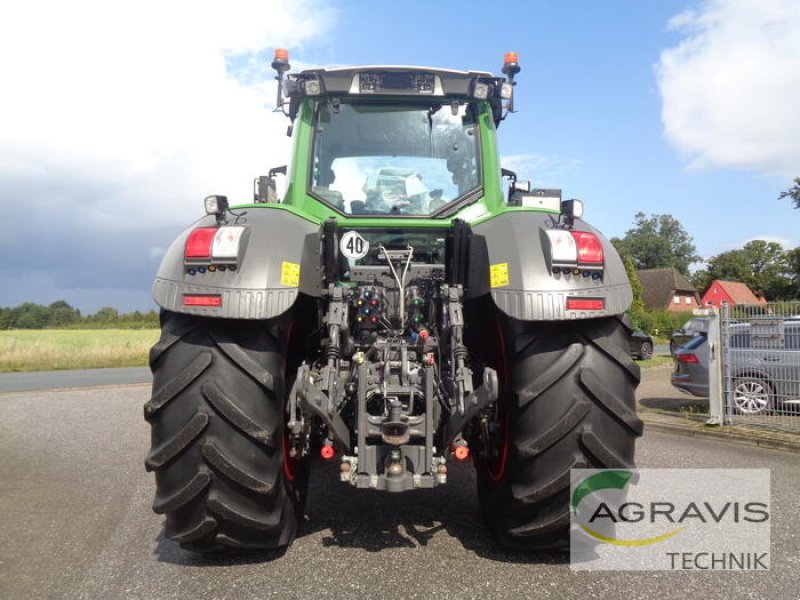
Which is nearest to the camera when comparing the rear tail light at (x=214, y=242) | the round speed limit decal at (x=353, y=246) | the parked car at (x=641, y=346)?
the rear tail light at (x=214, y=242)

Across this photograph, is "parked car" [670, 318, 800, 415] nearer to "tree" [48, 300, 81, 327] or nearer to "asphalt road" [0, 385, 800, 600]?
"asphalt road" [0, 385, 800, 600]

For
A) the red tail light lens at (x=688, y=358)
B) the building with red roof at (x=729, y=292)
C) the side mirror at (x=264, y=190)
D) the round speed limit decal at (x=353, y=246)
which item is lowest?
the red tail light lens at (x=688, y=358)

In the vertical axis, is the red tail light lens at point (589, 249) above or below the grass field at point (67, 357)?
above

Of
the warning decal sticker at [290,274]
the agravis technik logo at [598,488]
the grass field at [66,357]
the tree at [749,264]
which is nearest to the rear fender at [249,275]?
the warning decal sticker at [290,274]

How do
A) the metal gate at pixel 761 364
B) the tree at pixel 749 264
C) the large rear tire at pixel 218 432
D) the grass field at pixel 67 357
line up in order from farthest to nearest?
the tree at pixel 749 264, the grass field at pixel 67 357, the metal gate at pixel 761 364, the large rear tire at pixel 218 432

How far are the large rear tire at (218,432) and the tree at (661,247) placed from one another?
295ft

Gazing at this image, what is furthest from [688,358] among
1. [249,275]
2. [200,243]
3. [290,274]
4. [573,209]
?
[200,243]

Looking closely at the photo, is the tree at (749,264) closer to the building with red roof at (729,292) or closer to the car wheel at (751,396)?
the building with red roof at (729,292)

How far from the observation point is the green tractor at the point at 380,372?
2.90m

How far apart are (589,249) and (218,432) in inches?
79.7

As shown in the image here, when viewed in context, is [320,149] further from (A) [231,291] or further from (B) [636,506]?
(B) [636,506]

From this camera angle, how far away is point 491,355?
3561 millimetres

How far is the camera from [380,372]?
126 inches

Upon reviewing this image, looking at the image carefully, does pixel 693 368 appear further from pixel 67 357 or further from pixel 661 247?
pixel 661 247
